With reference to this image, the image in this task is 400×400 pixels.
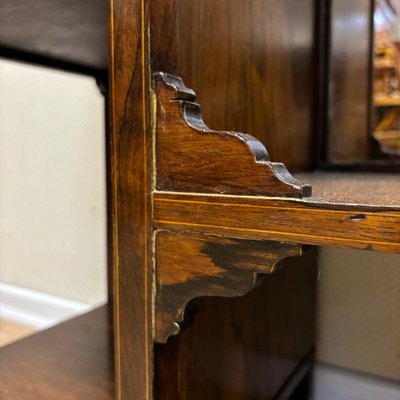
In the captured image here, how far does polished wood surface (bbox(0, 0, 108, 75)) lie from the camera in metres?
0.53

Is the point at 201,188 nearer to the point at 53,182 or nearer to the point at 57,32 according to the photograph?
the point at 57,32

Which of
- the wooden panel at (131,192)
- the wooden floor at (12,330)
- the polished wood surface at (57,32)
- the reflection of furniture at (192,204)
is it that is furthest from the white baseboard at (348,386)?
the wooden floor at (12,330)

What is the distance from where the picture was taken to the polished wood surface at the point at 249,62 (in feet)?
1.52

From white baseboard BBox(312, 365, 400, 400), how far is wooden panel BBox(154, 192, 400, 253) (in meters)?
0.69

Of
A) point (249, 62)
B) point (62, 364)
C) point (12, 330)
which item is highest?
point (249, 62)

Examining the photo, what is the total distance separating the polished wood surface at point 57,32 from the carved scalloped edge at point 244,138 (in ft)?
0.43

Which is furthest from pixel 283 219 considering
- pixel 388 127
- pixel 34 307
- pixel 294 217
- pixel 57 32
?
pixel 34 307

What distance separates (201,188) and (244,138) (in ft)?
0.20

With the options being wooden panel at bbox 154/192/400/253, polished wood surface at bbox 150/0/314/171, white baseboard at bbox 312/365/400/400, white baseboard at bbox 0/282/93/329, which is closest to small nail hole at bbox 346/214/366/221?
wooden panel at bbox 154/192/400/253

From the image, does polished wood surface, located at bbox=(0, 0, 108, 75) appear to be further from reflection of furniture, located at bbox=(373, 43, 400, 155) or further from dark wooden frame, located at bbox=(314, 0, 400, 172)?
reflection of furniture, located at bbox=(373, 43, 400, 155)


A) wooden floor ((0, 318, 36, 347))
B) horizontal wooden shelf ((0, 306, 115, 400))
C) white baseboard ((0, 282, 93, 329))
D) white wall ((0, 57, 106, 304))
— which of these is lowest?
wooden floor ((0, 318, 36, 347))

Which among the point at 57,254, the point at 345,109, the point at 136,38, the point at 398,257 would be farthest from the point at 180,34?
the point at 57,254

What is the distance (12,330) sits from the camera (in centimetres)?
144

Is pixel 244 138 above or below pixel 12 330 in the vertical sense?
above
